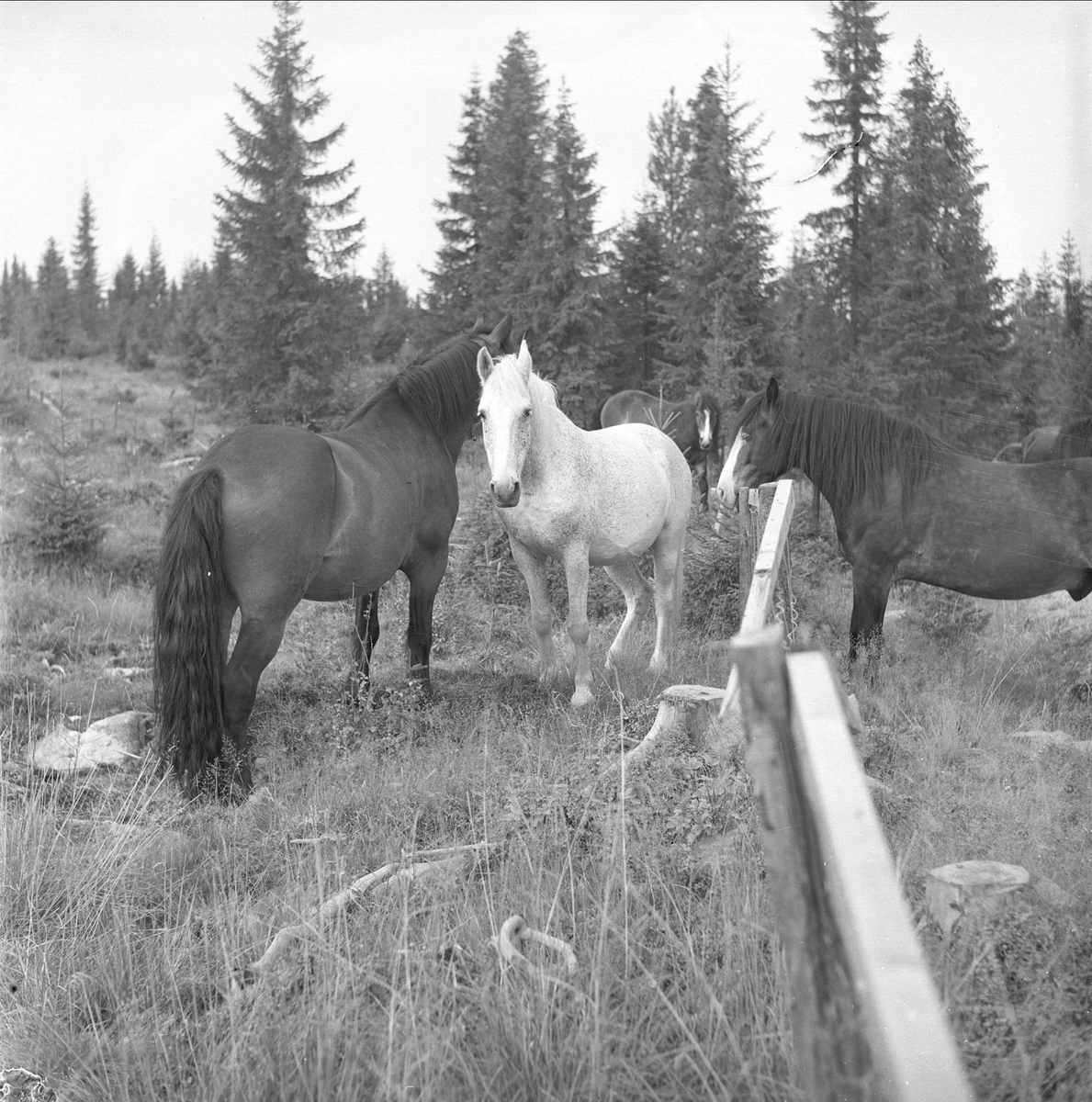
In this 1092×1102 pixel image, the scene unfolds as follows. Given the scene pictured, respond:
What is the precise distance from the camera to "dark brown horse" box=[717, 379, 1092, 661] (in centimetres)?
605

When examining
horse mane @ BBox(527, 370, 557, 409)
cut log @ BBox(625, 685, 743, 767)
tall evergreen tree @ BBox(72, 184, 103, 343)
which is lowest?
cut log @ BBox(625, 685, 743, 767)

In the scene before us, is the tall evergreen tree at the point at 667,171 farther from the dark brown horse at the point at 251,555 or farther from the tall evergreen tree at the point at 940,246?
the dark brown horse at the point at 251,555

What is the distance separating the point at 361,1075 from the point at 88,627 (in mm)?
7172

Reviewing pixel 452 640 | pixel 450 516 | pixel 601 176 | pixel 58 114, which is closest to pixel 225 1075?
pixel 450 516

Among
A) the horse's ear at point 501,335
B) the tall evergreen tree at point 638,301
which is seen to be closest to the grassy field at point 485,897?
the horse's ear at point 501,335

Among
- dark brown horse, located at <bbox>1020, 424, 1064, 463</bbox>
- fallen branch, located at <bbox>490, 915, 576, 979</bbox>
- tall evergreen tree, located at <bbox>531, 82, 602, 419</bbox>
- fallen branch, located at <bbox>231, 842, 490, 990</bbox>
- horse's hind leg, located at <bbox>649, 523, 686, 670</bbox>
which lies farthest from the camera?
tall evergreen tree, located at <bbox>531, 82, 602, 419</bbox>

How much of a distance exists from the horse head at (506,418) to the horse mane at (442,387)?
0.70 m

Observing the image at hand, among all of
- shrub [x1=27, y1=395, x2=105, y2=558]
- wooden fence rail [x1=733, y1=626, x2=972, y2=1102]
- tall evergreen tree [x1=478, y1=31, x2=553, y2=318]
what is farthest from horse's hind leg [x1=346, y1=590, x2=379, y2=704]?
tall evergreen tree [x1=478, y1=31, x2=553, y2=318]

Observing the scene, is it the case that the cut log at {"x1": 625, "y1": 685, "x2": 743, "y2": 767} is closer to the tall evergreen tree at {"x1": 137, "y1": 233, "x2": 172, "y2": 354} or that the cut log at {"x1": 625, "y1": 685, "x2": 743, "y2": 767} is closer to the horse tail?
the horse tail

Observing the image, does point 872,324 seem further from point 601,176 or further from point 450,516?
point 601,176

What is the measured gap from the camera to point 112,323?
46812mm

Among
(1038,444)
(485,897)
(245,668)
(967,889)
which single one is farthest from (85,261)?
(967,889)

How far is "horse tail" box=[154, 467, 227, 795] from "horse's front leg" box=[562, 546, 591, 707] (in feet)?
7.51

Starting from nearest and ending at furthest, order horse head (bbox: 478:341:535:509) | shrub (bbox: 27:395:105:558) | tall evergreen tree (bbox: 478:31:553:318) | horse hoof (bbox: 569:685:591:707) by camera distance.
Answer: horse head (bbox: 478:341:535:509)
horse hoof (bbox: 569:685:591:707)
shrub (bbox: 27:395:105:558)
tall evergreen tree (bbox: 478:31:553:318)
